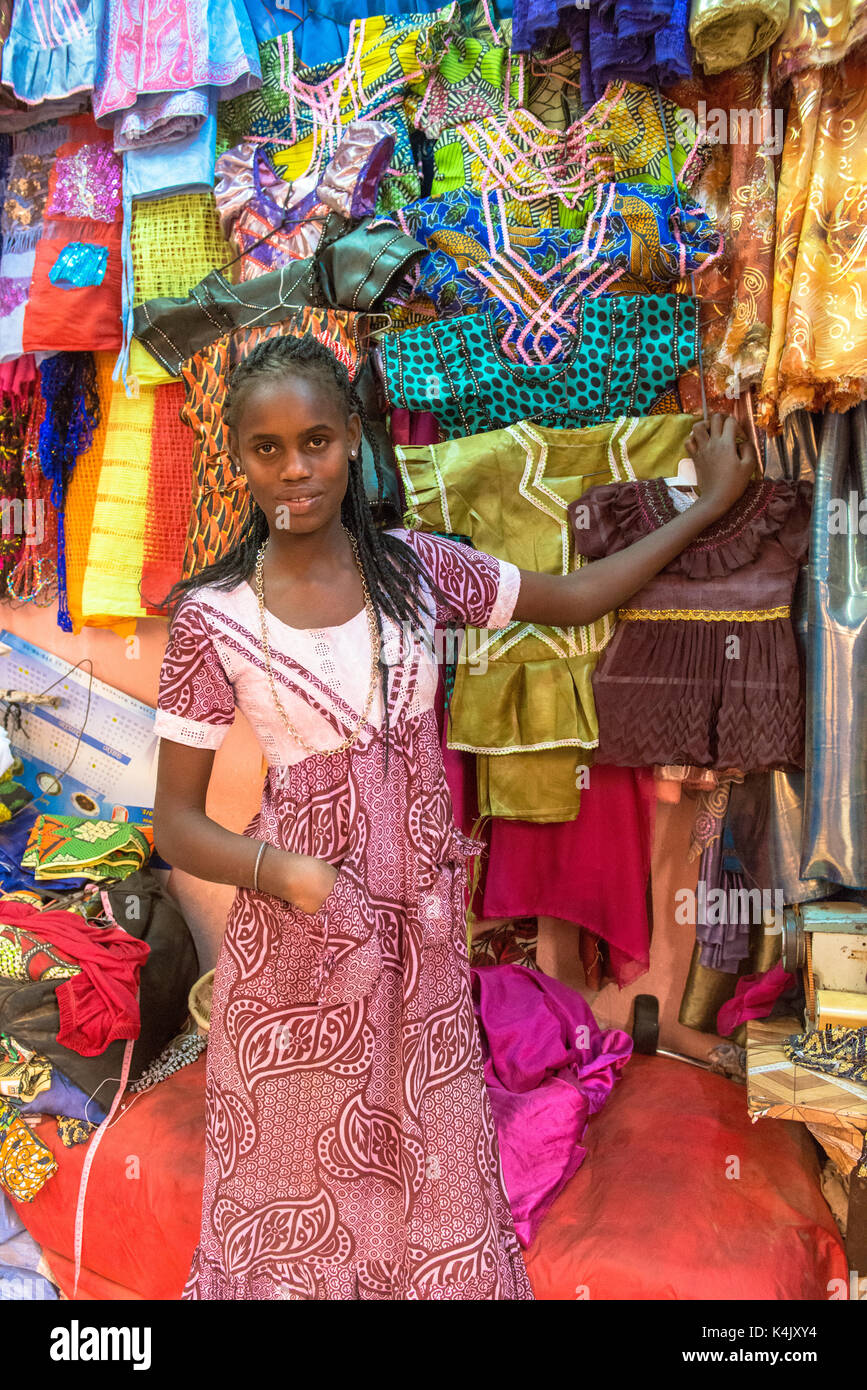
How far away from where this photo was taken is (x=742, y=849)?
2.38m

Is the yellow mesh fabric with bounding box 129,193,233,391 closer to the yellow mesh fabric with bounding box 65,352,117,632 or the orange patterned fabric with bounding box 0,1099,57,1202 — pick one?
the yellow mesh fabric with bounding box 65,352,117,632

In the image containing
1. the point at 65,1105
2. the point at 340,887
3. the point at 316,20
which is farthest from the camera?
the point at 316,20

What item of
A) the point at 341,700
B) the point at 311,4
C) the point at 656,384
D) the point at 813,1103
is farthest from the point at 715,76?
the point at 813,1103

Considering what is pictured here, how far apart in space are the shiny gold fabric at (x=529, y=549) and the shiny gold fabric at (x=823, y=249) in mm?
328

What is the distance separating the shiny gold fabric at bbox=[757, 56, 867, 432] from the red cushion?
1.60 meters

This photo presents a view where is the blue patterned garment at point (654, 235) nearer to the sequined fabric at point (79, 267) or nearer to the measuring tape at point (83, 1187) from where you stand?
the sequined fabric at point (79, 267)

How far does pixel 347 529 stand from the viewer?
178 centimetres

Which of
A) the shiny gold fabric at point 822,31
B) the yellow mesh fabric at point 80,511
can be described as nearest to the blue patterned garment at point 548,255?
the shiny gold fabric at point 822,31

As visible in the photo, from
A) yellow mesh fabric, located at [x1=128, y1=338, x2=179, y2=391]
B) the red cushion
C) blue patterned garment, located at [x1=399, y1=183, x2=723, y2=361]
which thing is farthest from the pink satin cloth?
yellow mesh fabric, located at [x1=128, y1=338, x2=179, y2=391]

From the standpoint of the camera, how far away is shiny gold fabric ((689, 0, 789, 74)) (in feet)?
6.66

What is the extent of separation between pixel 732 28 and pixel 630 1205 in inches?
96.6

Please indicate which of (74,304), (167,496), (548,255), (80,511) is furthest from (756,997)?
(74,304)

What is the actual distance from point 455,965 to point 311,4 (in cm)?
254

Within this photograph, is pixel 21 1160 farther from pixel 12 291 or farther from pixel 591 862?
pixel 12 291
